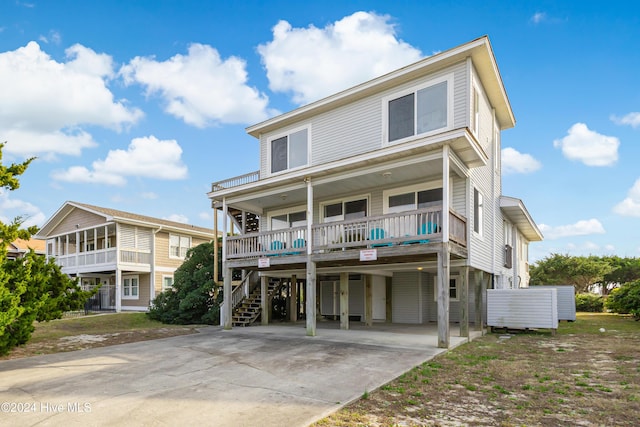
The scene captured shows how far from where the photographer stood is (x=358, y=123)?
Answer: 1560cm

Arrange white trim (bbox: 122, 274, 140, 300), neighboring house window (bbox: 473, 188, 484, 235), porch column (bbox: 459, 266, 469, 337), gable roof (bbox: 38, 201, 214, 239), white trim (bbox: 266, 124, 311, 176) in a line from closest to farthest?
porch column (bbox: 459, 266, 469, 337) < neighboring house window (bbox: 473, 188, 484, 235) < white trim (bbox: 266, 124, 311, 176) < gable roof (bbox: 38, 201, 214, 239) < white trim (bbox: 122, 274, 140, 300)

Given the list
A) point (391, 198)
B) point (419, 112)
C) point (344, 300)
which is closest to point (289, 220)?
point (344, 300)

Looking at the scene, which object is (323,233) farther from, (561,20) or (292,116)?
(561,20)

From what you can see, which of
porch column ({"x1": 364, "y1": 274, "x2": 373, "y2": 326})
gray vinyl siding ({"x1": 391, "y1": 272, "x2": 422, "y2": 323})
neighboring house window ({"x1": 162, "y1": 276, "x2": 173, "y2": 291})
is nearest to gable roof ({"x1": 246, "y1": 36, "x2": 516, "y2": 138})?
porch column ({"x1": 364, "y1": 274, "x2": 373, "y2": 326})

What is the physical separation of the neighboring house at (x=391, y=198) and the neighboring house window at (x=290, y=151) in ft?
0.18

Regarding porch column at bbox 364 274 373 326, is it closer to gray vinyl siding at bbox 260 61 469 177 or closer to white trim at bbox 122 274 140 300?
gray vinyl siding at bbox 260 61 469 177

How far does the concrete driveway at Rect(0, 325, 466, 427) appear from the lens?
17.7 ft

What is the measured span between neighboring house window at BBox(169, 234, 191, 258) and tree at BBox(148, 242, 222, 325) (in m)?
8.84

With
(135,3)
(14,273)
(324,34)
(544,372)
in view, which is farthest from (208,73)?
(544,372)

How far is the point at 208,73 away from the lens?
1689cm

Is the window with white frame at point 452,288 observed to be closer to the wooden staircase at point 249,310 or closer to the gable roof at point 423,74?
the wooden staircase at point 249,310

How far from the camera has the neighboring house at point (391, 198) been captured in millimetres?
11984

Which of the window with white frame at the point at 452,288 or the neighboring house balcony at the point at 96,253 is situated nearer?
the window with white frame at the point at 452,288

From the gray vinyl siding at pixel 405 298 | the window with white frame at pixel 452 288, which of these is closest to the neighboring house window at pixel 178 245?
the gray vinyl siding at pixel 405 298
